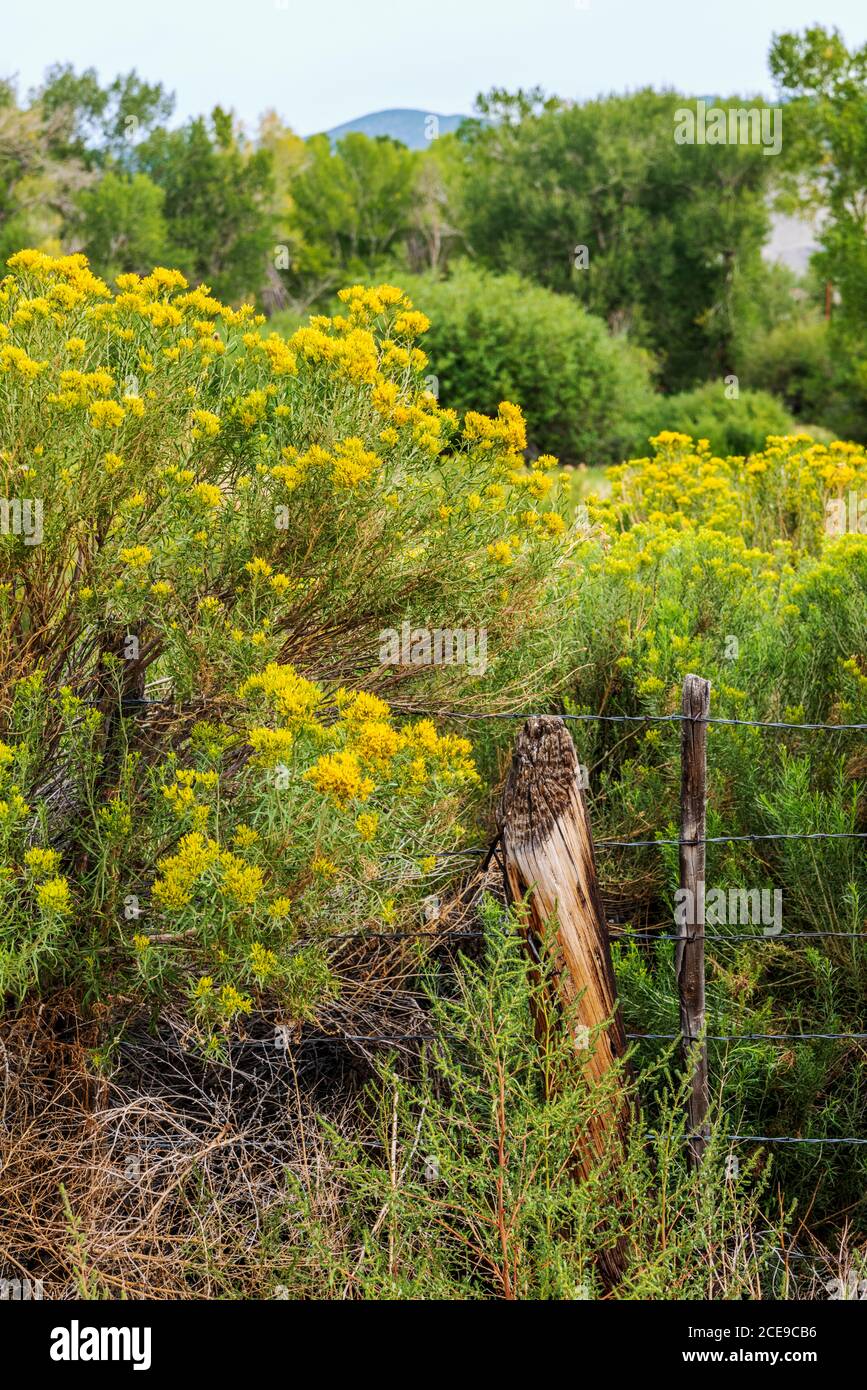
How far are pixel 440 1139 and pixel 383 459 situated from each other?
1739 millimetres

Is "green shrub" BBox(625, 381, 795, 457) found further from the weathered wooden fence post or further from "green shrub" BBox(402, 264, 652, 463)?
the weathered wooden fence post

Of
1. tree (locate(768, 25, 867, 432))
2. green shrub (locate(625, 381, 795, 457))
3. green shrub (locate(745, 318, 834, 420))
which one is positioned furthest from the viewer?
green shrub (locate(745, 318, 834, 420))

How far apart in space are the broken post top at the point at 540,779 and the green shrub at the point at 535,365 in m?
19.9

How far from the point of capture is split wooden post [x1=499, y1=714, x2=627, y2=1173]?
3.28 m

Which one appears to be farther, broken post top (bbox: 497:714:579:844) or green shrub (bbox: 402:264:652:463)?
green shrub (bbox: 402:264:652:463)

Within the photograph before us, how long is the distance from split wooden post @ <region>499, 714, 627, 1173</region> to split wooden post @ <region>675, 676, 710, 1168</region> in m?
0.39

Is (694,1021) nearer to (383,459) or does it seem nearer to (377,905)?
(377,905)

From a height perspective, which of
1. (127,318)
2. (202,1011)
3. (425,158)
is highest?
(425,158)

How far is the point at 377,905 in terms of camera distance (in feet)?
10.5

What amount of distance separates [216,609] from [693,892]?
155cm

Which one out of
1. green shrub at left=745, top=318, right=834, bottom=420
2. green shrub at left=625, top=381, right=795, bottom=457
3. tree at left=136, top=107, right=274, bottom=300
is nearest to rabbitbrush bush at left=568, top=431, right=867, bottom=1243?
green shrub at left=625, top=381, right=795, bottom=457

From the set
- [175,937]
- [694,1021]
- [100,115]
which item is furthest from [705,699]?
[100,115]

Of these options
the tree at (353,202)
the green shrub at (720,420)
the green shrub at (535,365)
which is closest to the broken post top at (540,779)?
the green shrub at (720,420)

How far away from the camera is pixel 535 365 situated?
23484 millimetres
